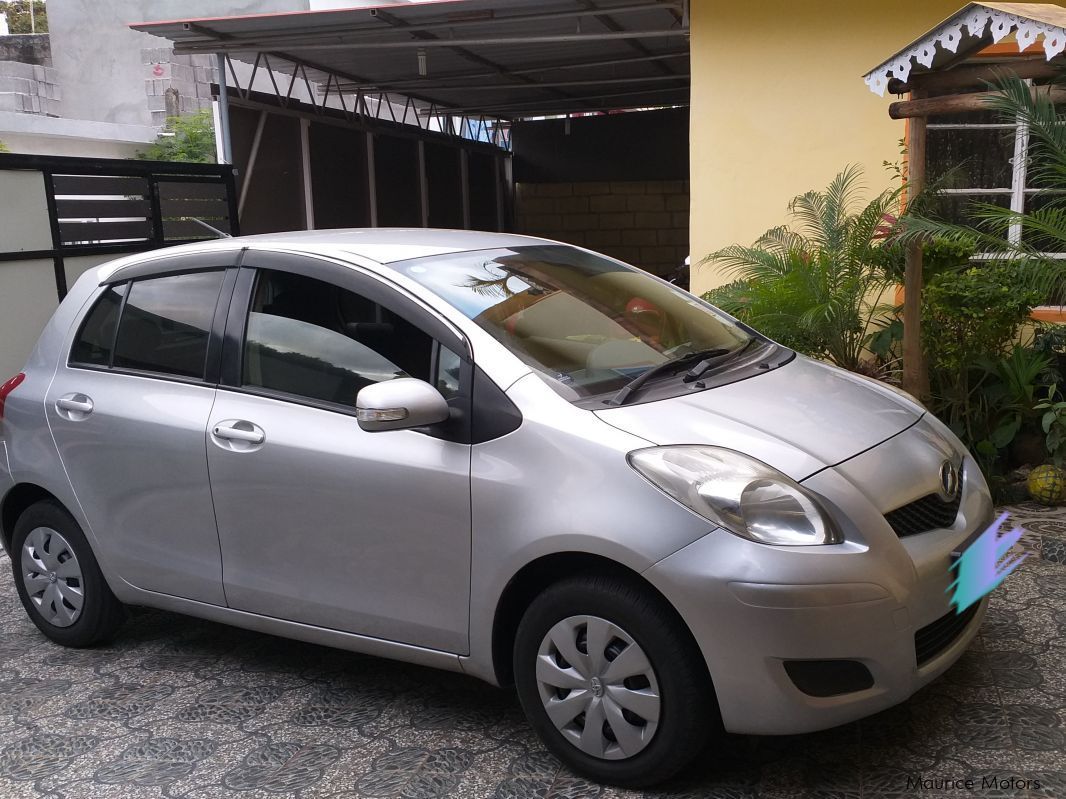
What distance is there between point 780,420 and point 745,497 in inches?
16.6

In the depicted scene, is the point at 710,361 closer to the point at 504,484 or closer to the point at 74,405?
the point at 504,484

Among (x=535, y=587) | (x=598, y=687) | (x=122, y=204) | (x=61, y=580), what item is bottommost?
(x=61, y=580)

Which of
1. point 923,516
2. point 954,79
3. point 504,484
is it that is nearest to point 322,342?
point 504,484

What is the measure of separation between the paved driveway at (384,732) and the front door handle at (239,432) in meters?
1.00

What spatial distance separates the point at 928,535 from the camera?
298 centimetres

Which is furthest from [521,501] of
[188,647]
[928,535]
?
[188,647]

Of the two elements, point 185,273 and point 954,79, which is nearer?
point 185,273

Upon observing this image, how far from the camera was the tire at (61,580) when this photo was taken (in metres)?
4.18

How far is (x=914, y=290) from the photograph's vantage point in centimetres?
566

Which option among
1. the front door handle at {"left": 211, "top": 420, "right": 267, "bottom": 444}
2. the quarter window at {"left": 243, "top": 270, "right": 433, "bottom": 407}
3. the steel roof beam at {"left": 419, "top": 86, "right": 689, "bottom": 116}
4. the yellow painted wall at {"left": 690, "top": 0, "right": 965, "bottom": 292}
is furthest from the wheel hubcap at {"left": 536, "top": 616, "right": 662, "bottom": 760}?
the steel roof beam at {"left": 419, "top": 86, "right": 689, "bottom": 116}

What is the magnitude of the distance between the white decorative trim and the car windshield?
202 cm

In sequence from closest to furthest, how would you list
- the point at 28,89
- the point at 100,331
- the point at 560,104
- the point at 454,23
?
the point at 100,331
the point at 454,23
the point at 28,89
the point at 560,104

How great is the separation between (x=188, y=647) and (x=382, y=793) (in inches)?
63.6

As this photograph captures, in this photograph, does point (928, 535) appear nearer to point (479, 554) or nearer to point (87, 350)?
point (479, 554)
